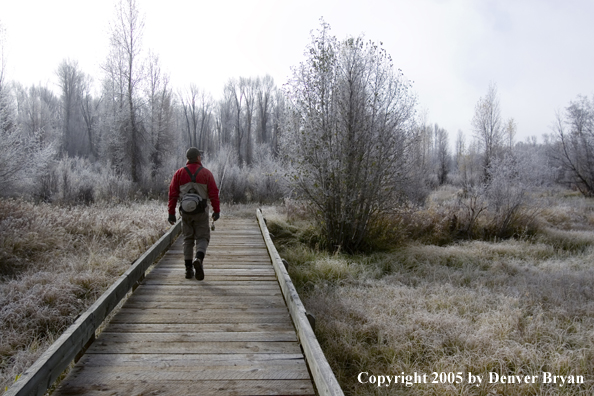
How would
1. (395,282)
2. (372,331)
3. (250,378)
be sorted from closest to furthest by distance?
(250,378) < (372,331) < (395,282)

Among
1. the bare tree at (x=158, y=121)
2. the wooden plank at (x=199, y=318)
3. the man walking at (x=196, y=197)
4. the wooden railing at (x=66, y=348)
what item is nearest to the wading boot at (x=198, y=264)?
the man walking at (x=196, y=197)

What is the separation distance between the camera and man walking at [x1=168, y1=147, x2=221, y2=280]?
209 inches

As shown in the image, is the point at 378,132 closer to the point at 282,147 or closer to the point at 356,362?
the point at 282,147

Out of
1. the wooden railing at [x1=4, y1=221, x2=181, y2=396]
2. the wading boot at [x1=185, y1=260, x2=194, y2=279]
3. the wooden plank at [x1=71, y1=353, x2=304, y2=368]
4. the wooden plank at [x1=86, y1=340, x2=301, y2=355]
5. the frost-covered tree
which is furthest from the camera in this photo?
the frost-covered tree

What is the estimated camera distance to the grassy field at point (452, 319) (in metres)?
3.58

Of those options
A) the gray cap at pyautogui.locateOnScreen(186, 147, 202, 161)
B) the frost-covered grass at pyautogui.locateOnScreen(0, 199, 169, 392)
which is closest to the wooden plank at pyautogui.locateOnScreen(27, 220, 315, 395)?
the frost-covered grass at pyautogui.locateOnScreen(0, 199, 169, 392)

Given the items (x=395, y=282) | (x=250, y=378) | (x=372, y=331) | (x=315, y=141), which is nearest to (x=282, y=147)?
(x=315, y=141)

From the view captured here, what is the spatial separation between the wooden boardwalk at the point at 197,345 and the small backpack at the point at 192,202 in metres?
1.10

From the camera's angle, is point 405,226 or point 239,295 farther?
point 405,226

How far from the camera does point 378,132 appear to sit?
860cm

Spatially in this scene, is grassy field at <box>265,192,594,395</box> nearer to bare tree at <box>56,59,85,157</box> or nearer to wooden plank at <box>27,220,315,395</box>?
wooden plank at <box>27,220,315,395</box>

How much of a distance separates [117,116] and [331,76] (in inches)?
651

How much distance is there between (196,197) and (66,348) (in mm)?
2624

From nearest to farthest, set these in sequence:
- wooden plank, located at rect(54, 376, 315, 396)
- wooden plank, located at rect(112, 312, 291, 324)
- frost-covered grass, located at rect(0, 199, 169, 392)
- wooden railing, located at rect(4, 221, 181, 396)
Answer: wooden railing, located at rect(4, 221, 181, 396) < wooden plank, located at rect(54, 376, 315, 396) < wooden plank, located at rect(112, 312, 291, 324) < frost-covered grass, located at rect(0, 199, 169, 392)
